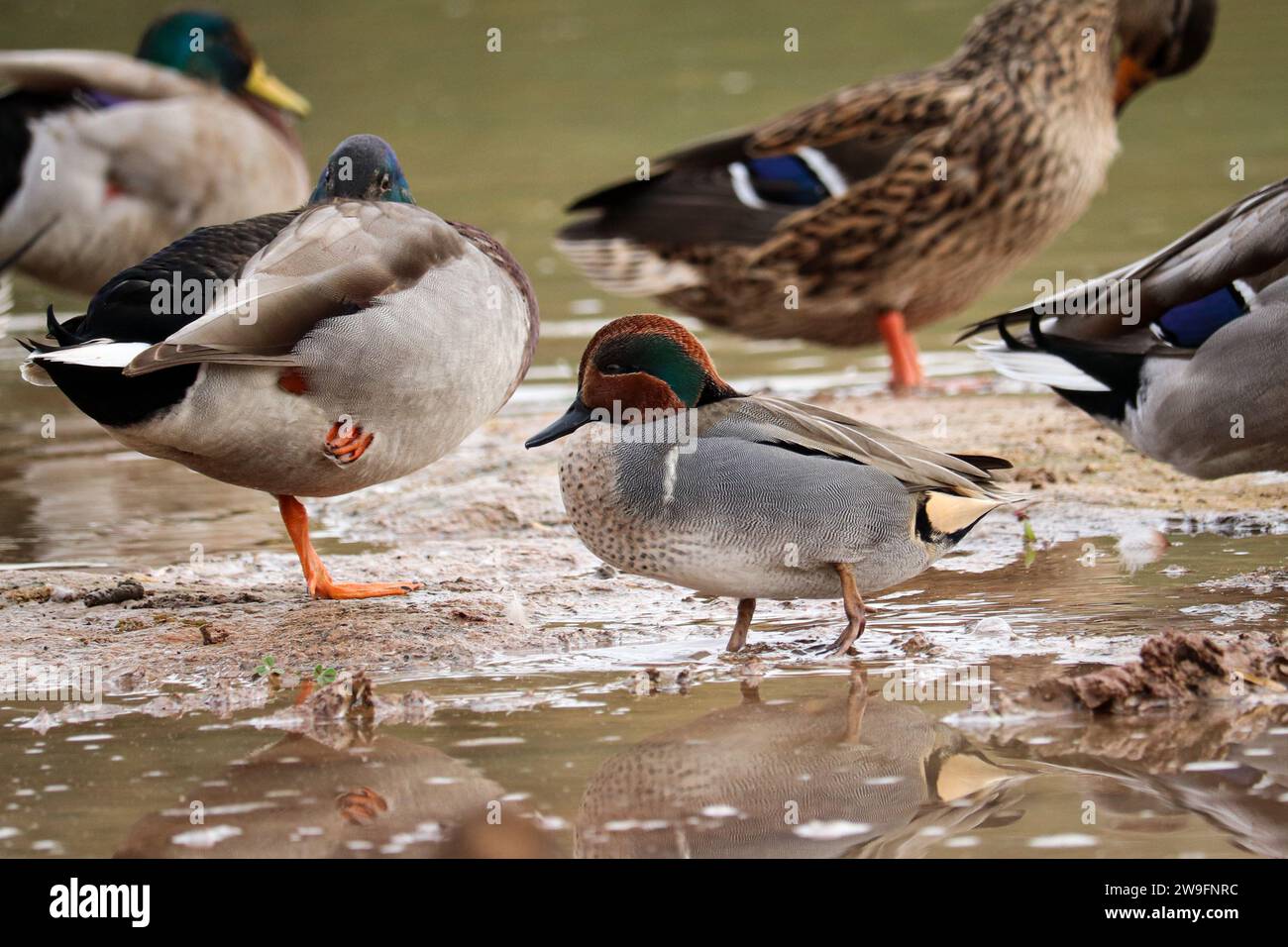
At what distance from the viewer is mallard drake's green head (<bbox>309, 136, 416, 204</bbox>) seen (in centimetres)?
550

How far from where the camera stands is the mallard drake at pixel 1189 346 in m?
5.16

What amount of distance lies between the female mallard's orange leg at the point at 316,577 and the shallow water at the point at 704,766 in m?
0.82

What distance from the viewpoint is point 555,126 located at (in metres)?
17.1

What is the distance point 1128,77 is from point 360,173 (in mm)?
4319

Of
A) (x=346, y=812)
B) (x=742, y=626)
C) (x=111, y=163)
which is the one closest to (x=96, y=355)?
(x=346, y=812)

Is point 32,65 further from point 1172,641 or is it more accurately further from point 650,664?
point 1172,641

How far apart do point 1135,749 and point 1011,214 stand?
4.75 m

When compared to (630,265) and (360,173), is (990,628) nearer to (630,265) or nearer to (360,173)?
(360,173)

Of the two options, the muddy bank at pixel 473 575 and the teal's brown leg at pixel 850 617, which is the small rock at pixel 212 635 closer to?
the muddy bank at pixel 473 575

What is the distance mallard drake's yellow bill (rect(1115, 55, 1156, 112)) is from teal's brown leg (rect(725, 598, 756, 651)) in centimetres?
469

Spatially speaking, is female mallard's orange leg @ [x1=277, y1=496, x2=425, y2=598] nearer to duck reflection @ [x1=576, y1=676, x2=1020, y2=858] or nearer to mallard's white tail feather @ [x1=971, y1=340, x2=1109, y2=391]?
duck reflection @ [x1=576, y1=676, x2=1020, y2=858]

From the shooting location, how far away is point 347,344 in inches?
187

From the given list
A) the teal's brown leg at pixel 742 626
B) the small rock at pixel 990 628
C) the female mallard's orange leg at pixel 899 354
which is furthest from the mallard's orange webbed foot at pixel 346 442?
the female mallard's orange leg at pixel 899 354
